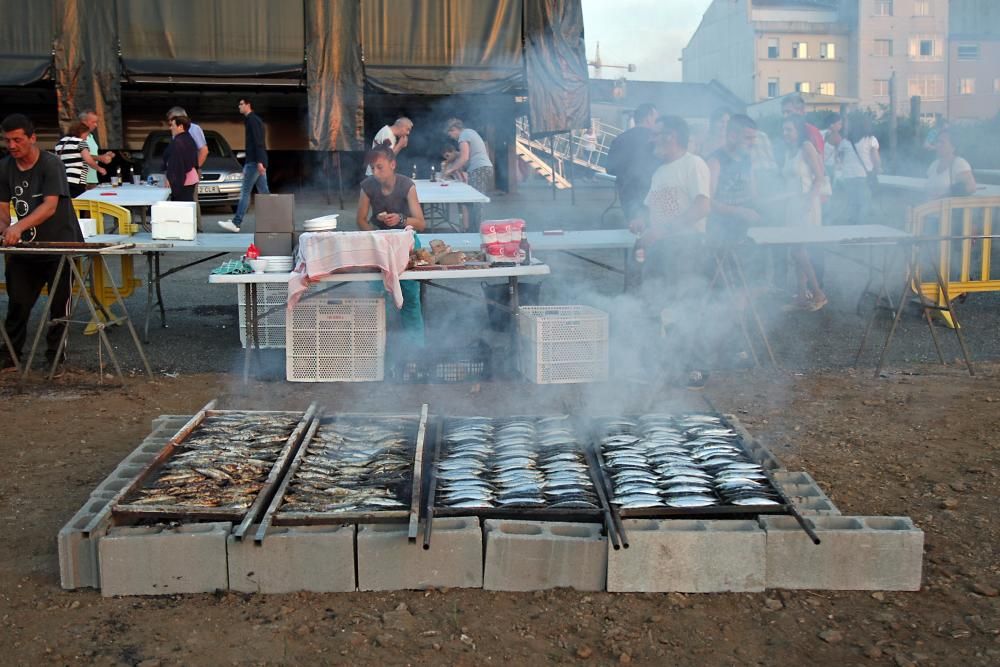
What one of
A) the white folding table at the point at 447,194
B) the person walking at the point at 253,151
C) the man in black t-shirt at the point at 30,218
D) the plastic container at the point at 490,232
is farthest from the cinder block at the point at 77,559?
the person walking at the point at 253,151

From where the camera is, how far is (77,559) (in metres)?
3.87

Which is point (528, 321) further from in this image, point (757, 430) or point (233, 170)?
point (233, 170)

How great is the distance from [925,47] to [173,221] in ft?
22.7

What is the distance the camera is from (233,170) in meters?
16.8

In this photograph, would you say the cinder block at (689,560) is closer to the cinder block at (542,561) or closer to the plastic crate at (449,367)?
the cinder block at (542,561)

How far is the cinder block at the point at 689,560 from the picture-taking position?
3799 millimetres

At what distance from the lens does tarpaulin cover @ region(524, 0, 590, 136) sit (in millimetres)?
15672

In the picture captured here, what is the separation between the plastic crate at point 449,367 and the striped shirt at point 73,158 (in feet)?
17.3

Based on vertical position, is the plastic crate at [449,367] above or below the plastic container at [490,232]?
below

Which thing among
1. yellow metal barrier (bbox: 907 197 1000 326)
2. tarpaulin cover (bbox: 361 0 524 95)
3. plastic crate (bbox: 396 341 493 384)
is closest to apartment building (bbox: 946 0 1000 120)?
yellow metal barrier (bbox: 907 197 1000 326)

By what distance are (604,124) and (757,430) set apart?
17106 millimetres

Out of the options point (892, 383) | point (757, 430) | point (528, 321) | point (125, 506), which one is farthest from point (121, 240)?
point (892, 383)

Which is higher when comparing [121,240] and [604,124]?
[604,124]

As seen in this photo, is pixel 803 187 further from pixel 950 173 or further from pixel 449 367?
pixel 449 367
